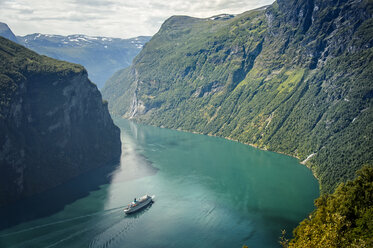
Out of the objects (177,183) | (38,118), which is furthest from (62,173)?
(177,183)

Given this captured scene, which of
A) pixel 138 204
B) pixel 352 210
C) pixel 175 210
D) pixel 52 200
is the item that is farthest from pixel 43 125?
pixel 352 210

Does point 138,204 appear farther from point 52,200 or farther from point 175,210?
point 52,200

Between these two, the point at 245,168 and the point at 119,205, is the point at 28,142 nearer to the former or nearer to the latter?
the point at 119,205

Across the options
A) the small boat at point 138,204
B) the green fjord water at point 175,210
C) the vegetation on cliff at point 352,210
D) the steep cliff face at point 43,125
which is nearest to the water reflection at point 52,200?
the green fjord water at point 175,210

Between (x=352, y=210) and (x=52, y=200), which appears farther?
(x=52, y=200)

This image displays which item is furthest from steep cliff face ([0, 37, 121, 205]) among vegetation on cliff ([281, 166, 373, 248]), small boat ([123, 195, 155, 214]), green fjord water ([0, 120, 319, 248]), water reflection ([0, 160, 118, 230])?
vegetation on cliff ([281, 166, 373, 248])

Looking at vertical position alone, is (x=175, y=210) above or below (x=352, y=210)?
below

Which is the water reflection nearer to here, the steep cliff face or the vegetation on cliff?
the steep cliff face
